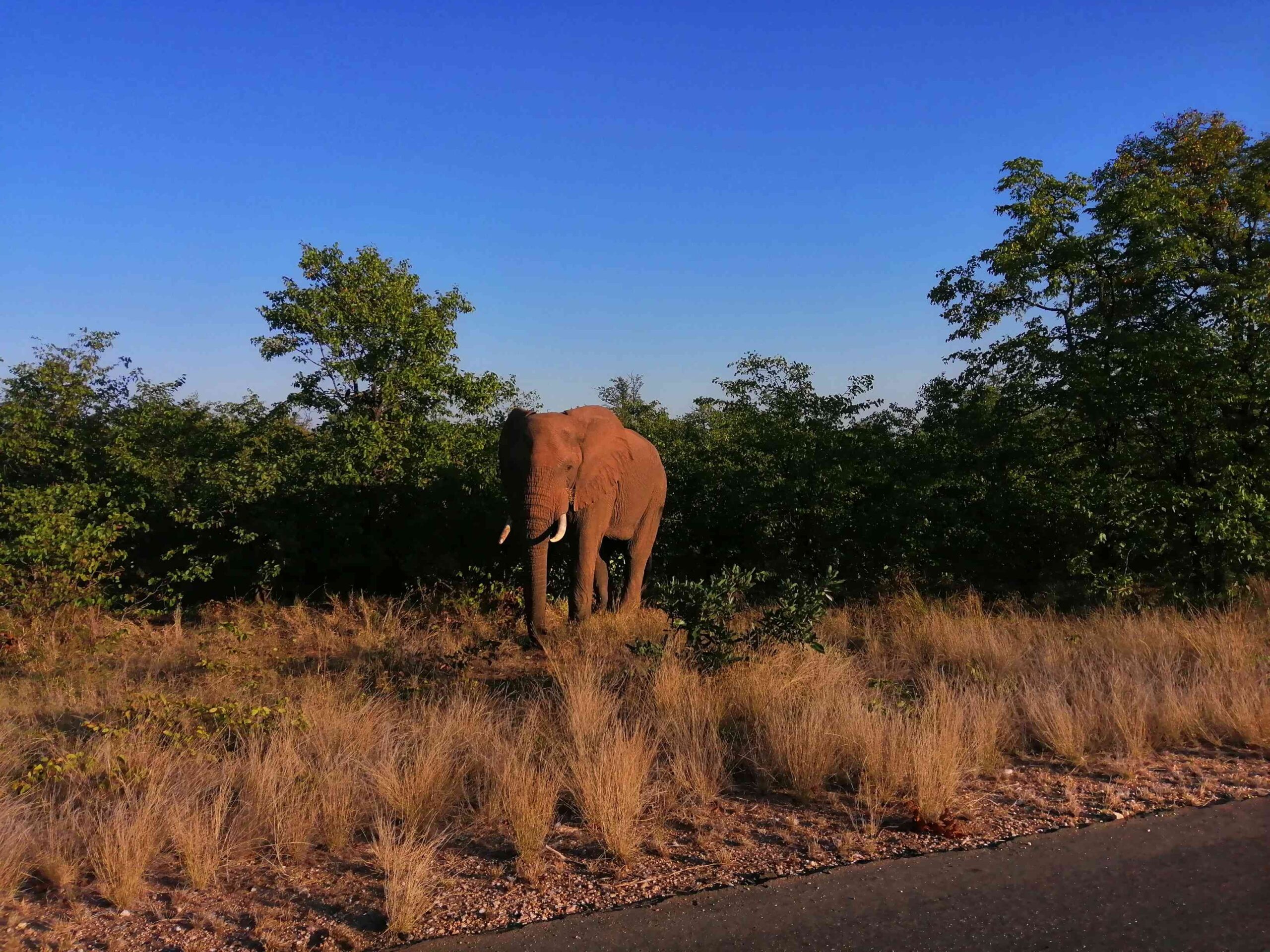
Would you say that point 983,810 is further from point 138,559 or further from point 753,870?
point 138,559

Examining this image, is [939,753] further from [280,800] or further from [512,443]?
[512,443]

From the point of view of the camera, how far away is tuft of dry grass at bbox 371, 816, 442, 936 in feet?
11.9

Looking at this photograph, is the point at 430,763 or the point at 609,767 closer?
the point at 609,767

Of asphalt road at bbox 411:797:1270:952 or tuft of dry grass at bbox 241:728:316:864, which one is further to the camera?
tuft of dry grass at bbox 241:728:316:864

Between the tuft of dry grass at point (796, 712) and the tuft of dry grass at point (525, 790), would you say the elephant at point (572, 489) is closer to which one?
the tuft of dry grass at point (796, 712)

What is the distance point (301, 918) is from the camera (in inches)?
146

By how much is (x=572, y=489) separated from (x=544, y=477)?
55 cm

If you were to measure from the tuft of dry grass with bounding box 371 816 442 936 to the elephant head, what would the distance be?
194 inches

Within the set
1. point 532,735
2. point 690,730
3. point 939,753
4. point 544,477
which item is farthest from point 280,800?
point 544,477

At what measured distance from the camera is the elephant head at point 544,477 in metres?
9.27

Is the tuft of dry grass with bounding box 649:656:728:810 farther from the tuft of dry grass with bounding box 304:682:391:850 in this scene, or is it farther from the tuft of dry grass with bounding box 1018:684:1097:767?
the tuft of dry grass with bounding box 1018:684:1097:767

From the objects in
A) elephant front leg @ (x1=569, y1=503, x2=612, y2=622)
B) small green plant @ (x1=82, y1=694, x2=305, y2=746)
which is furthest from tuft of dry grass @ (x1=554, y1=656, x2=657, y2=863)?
elephant front leg @ (x1=569, y1=503, x2=612, y2=622)

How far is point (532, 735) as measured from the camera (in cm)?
555

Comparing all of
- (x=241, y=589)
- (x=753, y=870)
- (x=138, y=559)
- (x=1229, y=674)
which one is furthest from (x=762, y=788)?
(x=138, y=559)
